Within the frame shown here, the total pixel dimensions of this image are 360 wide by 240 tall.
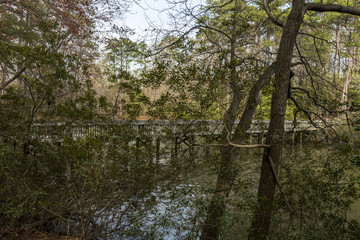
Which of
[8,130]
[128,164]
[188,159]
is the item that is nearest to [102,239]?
[128,164]

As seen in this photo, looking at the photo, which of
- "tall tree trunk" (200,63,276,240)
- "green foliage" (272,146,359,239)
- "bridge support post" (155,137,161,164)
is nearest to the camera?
"green foliage" (272,146,359,239)

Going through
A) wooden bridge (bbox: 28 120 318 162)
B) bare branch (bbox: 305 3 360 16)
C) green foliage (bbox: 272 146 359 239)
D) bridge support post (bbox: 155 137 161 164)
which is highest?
bare branch (bbox: 305 3 360 16)

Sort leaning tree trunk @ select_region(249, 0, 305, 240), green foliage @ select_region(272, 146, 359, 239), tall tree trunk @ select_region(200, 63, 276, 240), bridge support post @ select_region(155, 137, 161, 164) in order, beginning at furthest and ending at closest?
bridge support post @ select_region(155, 137, 161, 164)
leaning tree trunk @ select_region(249, 0, 305, 240)
tall tree trunk @ select_region(200, 63, 276, 240)
green foliage @ select_region(272, 146, 359, 239)

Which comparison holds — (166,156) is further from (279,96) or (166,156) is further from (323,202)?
(323,202)

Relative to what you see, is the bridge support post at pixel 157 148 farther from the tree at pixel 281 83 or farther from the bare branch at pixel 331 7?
the bare branch at pixel 331 7

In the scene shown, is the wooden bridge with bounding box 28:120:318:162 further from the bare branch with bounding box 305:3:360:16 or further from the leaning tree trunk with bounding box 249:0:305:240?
the bare branch with bounding box 305:3:360:16

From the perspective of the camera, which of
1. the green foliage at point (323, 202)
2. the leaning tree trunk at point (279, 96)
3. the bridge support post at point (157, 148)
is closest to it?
the green foliage at point (323, 202)

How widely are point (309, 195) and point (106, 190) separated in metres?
3.26

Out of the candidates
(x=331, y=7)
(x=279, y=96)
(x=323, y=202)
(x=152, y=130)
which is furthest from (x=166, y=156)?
(x=331, y=7)

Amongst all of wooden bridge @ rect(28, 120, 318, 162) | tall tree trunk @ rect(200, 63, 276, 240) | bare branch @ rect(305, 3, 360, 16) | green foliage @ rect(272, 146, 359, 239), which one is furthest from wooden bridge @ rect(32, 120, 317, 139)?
bare branch @ rect(305, 3, 360, 16)

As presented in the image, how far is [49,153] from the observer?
15.1 ft

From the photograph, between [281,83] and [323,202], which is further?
[281,83]

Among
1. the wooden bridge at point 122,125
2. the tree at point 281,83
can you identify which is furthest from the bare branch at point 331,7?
the wooden bridge at point 122,125

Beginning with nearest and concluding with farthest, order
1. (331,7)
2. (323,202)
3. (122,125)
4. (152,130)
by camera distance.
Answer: (323,202) < (331,7) < (122,125) < (152,130)
